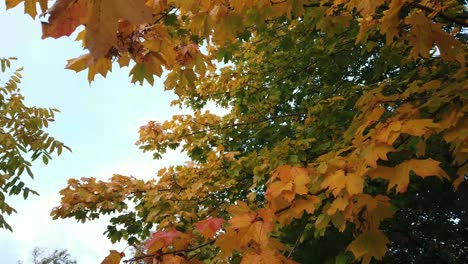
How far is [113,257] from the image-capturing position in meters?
1.80

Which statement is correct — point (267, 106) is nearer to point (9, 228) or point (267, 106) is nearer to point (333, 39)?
point (333, 39)

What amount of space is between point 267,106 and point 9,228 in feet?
14.9

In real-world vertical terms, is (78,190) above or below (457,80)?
above

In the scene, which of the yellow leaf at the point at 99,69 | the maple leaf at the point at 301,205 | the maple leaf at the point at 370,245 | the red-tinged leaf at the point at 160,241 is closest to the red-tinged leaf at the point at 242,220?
the maple leaf at the point at 301,205

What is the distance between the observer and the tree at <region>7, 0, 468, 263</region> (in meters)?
1.85

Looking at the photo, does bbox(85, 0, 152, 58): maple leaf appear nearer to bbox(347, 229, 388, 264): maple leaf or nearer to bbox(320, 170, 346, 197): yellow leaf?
bbox(320, 170, 346, 197): yellow leaf

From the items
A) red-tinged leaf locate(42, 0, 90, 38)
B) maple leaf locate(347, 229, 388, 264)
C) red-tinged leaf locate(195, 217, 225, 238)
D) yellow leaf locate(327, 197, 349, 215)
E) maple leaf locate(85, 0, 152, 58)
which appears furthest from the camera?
red-tinged leaf locate(195, 217, 225, 238)

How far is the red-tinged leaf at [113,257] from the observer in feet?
5.84

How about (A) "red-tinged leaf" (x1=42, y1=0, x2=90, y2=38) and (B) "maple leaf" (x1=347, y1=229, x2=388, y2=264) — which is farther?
(B) "maple leaf" (x1=347, y1=229, x2=388, y2=264)

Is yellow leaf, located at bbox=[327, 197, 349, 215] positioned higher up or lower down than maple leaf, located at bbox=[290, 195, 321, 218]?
lower down

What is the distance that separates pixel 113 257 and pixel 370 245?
4.32ft

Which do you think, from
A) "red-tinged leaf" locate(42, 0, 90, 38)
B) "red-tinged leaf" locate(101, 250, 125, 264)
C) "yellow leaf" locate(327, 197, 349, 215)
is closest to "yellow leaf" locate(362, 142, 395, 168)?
"yellow leaf" locate(327, 197, 349, 215)

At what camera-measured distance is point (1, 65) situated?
4.73 meters

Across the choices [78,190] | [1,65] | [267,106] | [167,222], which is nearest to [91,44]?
[167,222]
